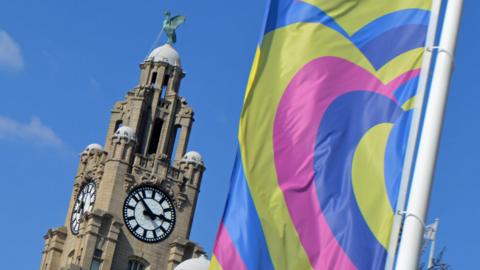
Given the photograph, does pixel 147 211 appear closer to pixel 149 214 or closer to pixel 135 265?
pixel 149 214

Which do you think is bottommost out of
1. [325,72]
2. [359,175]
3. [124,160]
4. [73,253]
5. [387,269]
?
[387,269]

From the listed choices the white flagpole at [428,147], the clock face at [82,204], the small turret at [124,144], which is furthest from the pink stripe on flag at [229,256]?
the clock face at [82,204]

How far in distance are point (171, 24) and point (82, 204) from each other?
14664mm

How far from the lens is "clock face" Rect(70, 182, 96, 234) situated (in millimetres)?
96938

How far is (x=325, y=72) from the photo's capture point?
13.9 meters

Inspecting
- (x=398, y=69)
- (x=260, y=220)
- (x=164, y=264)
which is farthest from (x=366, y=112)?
(x=164, y=264)

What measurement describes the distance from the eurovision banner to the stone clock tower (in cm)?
7992

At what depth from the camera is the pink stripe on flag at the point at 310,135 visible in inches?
526

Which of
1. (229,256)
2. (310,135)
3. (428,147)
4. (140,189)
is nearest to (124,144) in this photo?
(140,189)

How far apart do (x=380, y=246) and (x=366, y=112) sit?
1307 mm

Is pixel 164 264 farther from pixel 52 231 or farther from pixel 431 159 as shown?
pixel 431 159

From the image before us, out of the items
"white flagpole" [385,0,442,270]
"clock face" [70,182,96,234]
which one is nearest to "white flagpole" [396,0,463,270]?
"white flagpole" [385,0,442,270]

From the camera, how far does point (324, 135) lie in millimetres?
13609

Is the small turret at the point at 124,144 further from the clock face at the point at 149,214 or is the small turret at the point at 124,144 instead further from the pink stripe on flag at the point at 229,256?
the pink stripe on flag at the point at 229,256
